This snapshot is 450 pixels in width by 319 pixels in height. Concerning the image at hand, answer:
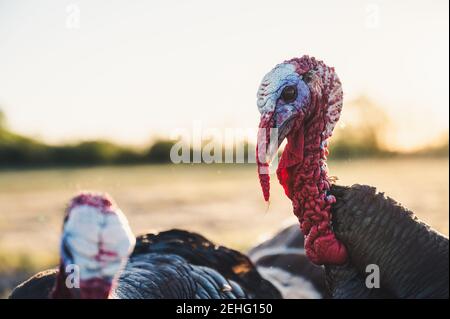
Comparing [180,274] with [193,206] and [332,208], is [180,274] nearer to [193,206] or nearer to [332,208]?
[332,208]

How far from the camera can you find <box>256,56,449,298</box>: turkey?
2.77m

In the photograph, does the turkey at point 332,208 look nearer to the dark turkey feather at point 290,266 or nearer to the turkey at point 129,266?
the turkey at point 129,266

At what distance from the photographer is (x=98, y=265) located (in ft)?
7.76

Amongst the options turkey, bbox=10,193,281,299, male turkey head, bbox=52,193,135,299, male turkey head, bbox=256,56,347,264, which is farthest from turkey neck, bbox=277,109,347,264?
male turkey head, bbox=52,193,135,299

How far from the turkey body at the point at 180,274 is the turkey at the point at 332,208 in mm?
753

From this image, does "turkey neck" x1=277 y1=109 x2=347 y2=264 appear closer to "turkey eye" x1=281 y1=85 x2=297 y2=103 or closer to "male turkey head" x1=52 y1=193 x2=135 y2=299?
"turkey eye" x1=281 y1=85 x2=297 y2=103

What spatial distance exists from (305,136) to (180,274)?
1016mm

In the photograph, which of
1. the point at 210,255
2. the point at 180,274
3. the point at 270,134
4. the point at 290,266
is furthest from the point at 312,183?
the point at 290,266

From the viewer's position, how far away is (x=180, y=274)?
3514mm

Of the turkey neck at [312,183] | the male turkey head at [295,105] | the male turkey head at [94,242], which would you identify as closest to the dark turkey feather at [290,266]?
the turkey neck at [312,183]

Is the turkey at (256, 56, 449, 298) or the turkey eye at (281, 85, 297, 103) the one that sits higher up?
the turkey eye at (281, 85, 297, 103)

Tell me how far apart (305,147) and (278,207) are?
8459 mm
